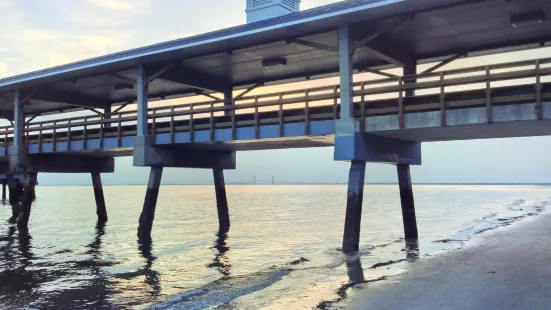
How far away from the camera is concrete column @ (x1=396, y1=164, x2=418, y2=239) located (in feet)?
66.2

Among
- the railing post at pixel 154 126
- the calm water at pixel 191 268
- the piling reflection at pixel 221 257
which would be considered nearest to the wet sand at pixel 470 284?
the calm water at pixel 191 268

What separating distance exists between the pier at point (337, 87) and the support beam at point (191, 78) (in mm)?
69

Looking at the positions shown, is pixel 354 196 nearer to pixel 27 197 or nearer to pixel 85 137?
pixel 85 137

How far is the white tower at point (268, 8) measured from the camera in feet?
72.7

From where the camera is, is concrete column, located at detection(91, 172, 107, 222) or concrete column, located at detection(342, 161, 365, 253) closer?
concrete column, located at detection(342, 161, 365, 253)

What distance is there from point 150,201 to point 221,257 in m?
4.86

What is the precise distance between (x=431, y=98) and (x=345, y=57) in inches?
123

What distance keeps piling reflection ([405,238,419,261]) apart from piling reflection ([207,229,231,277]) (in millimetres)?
6516

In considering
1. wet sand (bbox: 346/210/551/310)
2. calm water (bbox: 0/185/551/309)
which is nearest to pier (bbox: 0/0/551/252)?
calm water (bbox: 0/185/551/309)

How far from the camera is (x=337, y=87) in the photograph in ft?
54.7

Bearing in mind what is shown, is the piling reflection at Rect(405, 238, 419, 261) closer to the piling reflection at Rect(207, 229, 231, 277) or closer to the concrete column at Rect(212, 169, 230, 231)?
the piling reflection at Rect(207, 229, 231, 277)

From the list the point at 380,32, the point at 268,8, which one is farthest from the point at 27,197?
the point at 380,32

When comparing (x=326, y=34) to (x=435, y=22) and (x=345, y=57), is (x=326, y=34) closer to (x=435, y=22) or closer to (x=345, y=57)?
(x=345, y=57)

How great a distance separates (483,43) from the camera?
61.6ft
